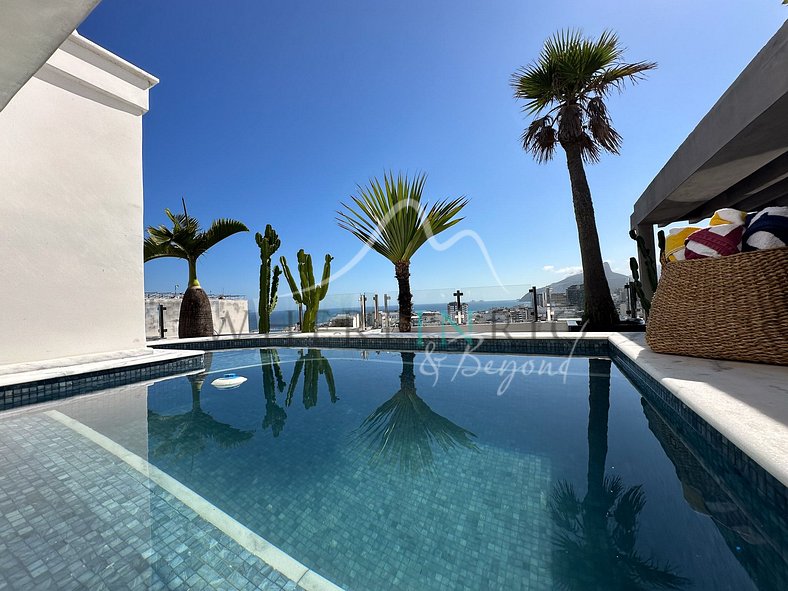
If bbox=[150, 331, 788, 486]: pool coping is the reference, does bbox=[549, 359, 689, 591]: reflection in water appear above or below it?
below

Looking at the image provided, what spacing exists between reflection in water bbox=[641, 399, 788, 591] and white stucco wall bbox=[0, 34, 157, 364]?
642cm

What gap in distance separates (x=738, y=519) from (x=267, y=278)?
889 cm

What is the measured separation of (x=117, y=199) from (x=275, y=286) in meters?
4.08

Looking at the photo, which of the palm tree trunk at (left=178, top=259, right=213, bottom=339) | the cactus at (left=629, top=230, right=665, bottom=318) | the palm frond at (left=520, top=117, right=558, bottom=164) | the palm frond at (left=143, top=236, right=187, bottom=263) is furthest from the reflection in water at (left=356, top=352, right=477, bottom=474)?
the palm frond at (left=143, top=236, right=187, bottom=263)

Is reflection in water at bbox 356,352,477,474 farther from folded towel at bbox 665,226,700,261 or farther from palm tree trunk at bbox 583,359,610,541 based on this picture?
folded towel at bbox 665,226,700,261

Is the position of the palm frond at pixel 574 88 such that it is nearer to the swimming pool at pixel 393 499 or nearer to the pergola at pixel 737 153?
the pergola at pixel 737 153

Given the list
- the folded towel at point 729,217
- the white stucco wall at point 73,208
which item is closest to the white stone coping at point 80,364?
the white stucco wall at point 73,208

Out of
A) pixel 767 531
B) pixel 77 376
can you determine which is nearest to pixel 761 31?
pixel 767 531

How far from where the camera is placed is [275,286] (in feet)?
29.5

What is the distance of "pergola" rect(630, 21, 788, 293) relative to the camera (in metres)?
2.70

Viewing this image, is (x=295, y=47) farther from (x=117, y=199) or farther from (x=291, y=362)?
(x=291, y=362)

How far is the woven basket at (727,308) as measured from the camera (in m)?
2.34

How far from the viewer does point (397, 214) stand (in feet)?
22.7

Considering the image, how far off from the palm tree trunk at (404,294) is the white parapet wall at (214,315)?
6.05 meters
